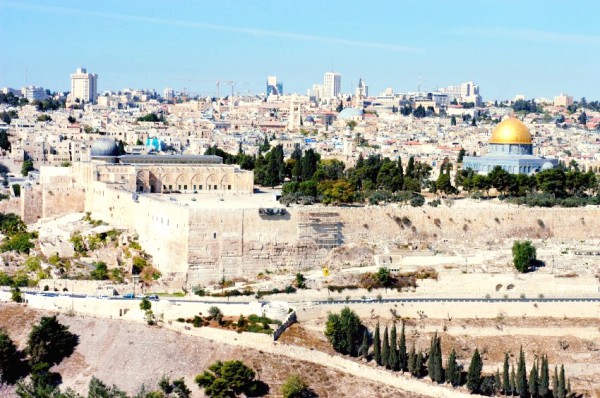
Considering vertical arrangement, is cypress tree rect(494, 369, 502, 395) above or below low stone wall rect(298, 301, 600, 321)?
below

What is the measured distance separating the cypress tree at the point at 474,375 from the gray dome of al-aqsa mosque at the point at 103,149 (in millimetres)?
20014

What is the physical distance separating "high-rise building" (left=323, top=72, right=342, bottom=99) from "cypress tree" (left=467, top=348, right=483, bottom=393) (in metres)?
141

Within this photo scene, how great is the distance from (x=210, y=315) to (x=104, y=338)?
2882mm

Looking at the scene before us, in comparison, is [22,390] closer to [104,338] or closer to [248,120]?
[104,338]

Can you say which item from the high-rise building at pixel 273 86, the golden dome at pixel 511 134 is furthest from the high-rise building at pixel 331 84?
the golden dome at pixel 511 134

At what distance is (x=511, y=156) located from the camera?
4775cm

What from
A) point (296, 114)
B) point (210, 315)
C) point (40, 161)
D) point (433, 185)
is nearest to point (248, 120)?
point (296, 114)

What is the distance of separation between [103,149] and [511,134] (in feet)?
61.8

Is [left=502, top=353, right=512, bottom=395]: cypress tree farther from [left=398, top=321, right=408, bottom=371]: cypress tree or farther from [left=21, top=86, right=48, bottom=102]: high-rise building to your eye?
[left=21, top=86, right=48, bottom=102]: high-rise building

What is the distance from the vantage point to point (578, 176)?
42188 millimetres

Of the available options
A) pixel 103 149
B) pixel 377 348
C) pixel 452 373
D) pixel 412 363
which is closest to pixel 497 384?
pixel 452 373

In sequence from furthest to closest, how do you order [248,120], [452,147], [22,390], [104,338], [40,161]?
[248,120], [452,147], [40,161], [104,338], [22,390]

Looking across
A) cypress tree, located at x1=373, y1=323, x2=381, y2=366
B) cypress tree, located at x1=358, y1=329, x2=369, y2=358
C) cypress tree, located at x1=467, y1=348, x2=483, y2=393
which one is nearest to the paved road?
cypress tree, located at x1=358, y1=329, x2=369, y2=358

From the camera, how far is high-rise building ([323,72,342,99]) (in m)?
168
